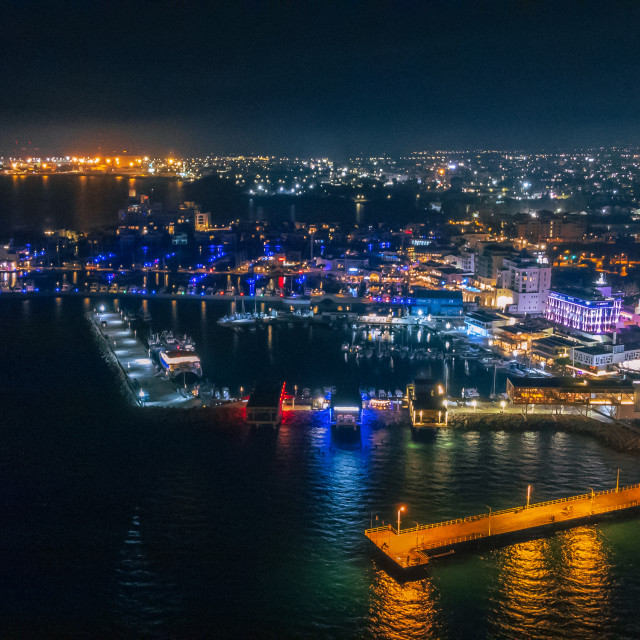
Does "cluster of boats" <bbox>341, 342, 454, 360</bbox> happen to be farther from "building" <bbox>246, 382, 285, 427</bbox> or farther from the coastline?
"building" <bbox>246, 382, 285, 427</bbox>

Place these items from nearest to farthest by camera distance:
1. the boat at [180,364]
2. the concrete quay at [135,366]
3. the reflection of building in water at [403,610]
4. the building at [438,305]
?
the reflection of building in water at [403,610]
the concrete quay at [135,366]
the boat at [180,364]
the building at [438,305]

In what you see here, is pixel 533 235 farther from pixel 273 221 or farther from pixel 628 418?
pixel 628 418

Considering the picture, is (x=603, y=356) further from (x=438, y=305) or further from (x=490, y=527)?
(x=490, y=527)

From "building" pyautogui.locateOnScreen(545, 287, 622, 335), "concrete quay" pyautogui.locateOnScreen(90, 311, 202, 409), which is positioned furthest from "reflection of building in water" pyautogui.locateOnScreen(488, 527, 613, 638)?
"building" pyautogui.locateOnScreen(545, 287, 622, 335)

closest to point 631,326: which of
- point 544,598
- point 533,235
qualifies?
point 544,598

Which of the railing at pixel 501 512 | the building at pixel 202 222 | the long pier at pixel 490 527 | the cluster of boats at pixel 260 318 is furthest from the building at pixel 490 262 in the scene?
the building at pixel 202 222

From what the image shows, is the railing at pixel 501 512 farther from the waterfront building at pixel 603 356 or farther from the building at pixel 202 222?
the building at pixel 202 222

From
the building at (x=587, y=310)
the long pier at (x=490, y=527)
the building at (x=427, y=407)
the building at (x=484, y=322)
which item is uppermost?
the building at (x=587, y=310)

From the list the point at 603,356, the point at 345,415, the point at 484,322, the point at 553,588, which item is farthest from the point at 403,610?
the point at 484,322
